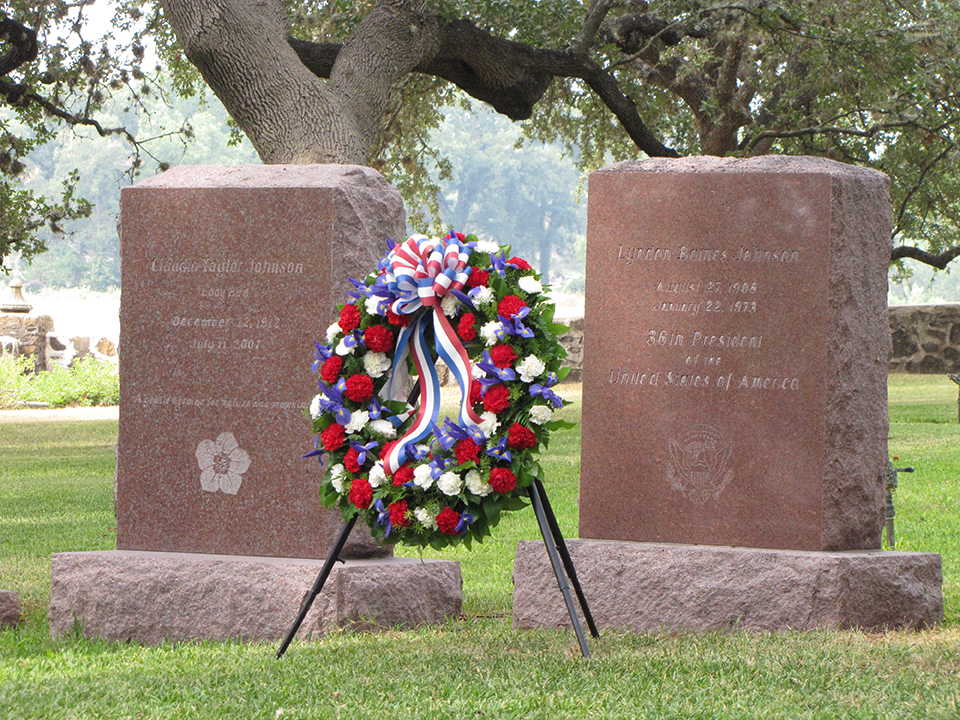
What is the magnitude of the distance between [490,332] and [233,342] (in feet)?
6.21

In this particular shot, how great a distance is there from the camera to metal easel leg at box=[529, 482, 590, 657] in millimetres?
4469

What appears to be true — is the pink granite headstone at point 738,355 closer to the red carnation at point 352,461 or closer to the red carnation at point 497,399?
the red carnation at point 497,399

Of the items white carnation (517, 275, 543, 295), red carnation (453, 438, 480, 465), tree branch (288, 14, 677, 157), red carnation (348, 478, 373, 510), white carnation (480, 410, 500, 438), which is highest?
tree branch (288, 14, 677, 157)

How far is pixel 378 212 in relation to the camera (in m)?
6.07

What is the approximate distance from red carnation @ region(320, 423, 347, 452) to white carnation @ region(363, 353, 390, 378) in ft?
0.86

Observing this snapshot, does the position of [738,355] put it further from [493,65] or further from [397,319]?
[493,65]

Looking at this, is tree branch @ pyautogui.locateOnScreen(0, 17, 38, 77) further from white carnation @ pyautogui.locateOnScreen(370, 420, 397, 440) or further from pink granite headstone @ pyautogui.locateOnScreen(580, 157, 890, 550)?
white carnation @ pyautogui.locateOnScreen(370, 420, 397, 440)

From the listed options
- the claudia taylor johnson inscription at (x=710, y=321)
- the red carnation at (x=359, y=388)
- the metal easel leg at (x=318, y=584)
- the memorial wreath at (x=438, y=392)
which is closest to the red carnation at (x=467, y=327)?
the memorial wreath at (x=438, y=392)

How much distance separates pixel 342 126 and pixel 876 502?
7.26 metres

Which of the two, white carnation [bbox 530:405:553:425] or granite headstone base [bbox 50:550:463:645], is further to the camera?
granite headstone base [bbox 50:550:463:645]

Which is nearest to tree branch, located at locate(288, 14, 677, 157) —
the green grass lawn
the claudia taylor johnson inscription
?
the claudia taylor johnson inscription

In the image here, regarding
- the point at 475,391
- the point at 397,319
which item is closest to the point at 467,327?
the point at 475,391

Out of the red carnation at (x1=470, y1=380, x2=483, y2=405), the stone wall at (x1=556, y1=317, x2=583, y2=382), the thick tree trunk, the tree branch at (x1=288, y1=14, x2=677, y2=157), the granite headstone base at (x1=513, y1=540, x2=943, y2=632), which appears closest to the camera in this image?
the red carnation at (x1=470, y1=380, x2=483, y2=405)

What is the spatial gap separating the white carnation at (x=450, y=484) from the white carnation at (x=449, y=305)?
0.67m
